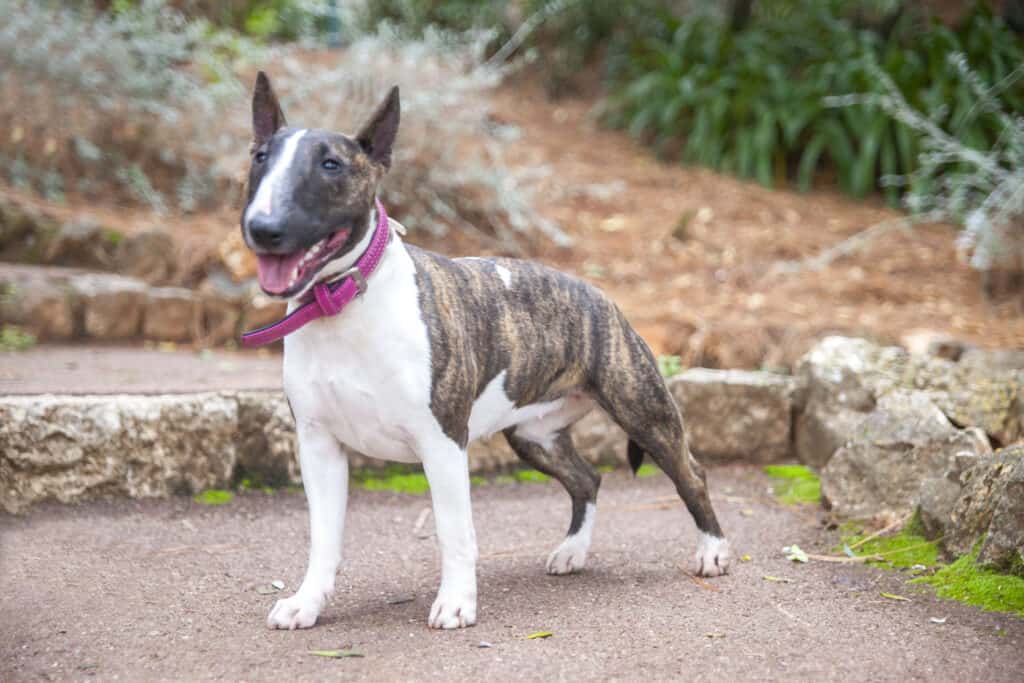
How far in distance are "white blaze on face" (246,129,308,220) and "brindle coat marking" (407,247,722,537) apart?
0.63m

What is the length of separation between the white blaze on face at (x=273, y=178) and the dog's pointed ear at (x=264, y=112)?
0.62ft

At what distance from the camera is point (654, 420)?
4285 millimetres

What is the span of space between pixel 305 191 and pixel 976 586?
9.18ft

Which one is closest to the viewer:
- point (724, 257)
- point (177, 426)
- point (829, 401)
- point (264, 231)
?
point (264, 231)

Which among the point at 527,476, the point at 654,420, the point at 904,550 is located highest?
the point at 654,420

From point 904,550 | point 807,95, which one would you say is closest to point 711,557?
point 904,550

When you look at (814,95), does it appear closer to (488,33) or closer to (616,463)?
(488,33)

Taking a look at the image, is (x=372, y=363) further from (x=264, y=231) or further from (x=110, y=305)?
(x=110, y=305)

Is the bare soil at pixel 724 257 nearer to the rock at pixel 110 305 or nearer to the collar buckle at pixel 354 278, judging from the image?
the rock at pixel 110 305

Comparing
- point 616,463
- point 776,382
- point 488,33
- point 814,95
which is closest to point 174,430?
point 616,463

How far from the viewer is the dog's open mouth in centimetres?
319

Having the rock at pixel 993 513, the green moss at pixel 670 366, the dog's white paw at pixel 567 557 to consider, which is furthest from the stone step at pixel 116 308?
the rock at pixel 993 513

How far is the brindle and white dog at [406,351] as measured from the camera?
3285 millimetres

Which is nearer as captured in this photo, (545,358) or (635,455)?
(545,358)
